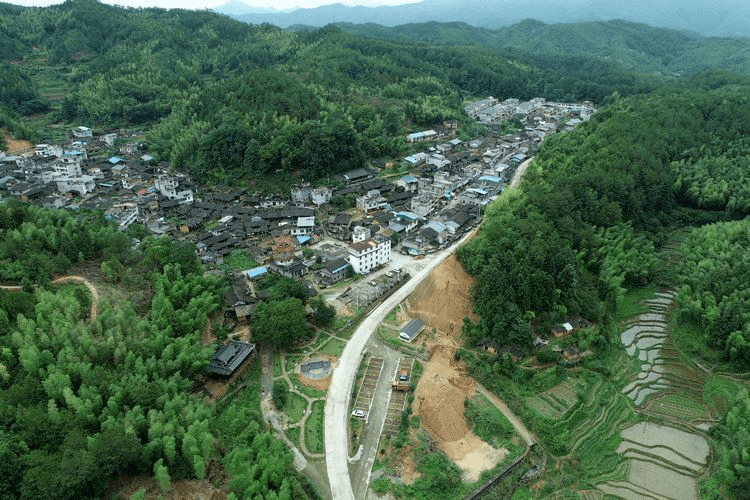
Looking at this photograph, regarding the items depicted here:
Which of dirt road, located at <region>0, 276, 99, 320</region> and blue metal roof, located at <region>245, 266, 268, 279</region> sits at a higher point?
dirt road, located at <region>0, 276, 99, 320</region>

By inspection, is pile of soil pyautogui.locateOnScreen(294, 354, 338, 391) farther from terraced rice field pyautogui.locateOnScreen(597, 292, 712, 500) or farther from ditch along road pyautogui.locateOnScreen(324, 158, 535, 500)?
terraced rice field pyautogui.locateOnScreen(597, 292, 712, 500)

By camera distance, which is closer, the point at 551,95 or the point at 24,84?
the point at 24,84

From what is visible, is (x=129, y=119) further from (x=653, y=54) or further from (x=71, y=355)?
(x=653, y=54)

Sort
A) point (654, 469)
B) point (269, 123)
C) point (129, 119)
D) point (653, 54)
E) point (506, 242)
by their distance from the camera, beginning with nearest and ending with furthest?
point (654, 469) → point (506, 242) → point (269, 123) → point (129, 119) → point (653, 54)

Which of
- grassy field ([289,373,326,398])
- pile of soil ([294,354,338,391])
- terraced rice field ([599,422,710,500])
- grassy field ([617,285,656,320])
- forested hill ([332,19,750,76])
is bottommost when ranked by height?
terraced rice field ([599,422,710,500])

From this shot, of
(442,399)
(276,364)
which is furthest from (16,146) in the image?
(442,399)

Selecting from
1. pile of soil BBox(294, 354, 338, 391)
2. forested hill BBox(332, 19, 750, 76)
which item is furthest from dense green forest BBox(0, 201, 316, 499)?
forested hill BBox(332, 19, 750, 76)

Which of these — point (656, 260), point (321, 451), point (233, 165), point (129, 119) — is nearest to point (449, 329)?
point (321, 451)

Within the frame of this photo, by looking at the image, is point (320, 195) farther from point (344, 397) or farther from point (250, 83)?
point (250, 83)
